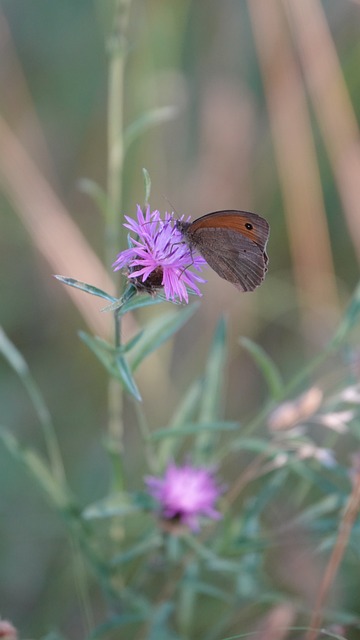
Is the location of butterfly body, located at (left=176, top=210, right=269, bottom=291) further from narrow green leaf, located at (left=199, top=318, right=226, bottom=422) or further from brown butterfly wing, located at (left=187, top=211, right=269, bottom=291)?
narrow green leaf, located at (left=199, top=318, right=226, bottom=422)

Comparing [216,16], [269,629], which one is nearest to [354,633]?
[269,629]

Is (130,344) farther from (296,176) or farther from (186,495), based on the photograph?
(296,176)

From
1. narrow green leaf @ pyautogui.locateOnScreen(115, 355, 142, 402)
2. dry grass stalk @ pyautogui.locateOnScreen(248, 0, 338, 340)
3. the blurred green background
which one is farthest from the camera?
dry grass stalk @ pyautogui.locateOnScreen(248, 0, 338, 340)

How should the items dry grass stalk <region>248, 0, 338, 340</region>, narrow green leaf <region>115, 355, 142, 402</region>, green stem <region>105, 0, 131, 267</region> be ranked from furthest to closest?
dry grass stalk <region>248, 0, 338, 340</region>, green stem <region>105, 0, 131, 267</region>, narrow green leaf <region>115, 355, 142, 402</region>

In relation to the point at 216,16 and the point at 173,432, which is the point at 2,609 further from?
the point at 216,16

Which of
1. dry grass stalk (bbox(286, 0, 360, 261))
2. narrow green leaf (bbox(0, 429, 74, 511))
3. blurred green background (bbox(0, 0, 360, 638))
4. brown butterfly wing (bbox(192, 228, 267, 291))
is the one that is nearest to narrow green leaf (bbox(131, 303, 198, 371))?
brown butterfly wing (bbox(192, 228, 267, 291))

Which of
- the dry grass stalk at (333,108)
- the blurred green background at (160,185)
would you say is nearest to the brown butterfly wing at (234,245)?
the blurred green background at (160,185)
